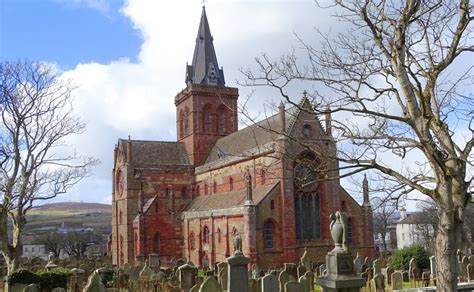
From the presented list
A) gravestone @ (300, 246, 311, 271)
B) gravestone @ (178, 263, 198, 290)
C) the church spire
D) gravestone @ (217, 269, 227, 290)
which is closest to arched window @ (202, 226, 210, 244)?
gravestone @ (300, 246, 311, 271)

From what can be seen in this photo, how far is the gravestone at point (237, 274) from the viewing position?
13.8 metres

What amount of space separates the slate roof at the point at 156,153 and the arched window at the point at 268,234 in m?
15.6

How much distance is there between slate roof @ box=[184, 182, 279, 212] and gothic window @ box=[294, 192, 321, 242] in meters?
2.33

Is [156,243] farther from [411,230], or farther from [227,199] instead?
[411,230]

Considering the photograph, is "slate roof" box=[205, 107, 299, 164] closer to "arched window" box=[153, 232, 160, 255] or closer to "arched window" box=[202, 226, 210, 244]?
"arched window" box=[202, 226, 210, 244]

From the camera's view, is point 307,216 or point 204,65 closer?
point 307,216

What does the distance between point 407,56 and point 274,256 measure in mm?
22831

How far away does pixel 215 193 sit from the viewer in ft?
132

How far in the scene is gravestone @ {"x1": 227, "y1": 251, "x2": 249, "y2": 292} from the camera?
13.8m

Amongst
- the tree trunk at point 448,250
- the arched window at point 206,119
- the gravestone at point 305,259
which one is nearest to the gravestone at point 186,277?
the gravestone at point 305,259

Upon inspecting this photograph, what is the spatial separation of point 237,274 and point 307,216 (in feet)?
64.8

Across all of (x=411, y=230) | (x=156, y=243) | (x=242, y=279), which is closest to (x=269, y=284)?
(x=242, y=279)

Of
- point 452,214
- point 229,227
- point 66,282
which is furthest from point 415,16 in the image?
point 229,227

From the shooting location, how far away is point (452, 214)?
8.91m
